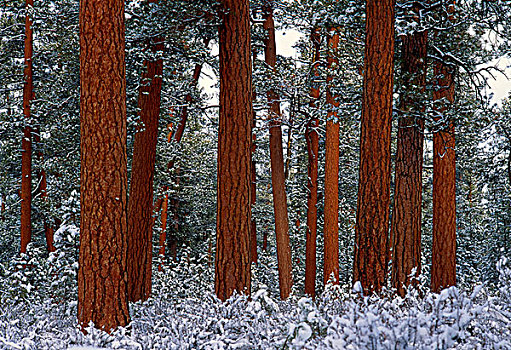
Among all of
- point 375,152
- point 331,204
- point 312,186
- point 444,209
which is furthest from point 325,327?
point 312,186

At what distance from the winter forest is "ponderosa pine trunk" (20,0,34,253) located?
0.20 feet

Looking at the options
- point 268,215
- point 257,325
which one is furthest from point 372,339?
point 268,215

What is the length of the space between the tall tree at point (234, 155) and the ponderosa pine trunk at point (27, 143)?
9493mm

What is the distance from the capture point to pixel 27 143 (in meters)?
14.5

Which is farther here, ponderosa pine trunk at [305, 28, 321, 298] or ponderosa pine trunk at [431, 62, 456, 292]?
ponderosa pine trunk at [305, 28, 321, 298]

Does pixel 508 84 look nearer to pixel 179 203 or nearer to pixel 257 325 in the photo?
pixel 257 325

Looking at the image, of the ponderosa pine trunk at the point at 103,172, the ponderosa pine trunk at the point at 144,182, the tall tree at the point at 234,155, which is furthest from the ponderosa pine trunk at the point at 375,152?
the ponderosa pine trunk at the point at 144,182

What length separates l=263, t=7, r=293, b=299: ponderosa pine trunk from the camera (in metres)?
13.1

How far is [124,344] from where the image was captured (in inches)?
149

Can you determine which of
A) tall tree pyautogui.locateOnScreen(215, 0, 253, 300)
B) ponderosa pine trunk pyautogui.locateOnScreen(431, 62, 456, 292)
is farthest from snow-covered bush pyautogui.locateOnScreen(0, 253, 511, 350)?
ponderosa pine trunk pyautogui.locateOnScreen(431, 62, 456, 292)

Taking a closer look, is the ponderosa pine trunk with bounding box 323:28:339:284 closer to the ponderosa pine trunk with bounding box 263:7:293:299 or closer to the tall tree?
the ponderosa pine trunk with bounding box 263:7:293:299

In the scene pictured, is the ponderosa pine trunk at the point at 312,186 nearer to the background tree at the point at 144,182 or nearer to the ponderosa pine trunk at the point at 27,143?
the background tree at the point at 144,182

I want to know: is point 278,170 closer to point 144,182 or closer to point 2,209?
point 144,182

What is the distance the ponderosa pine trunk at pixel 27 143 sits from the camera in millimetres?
14086
